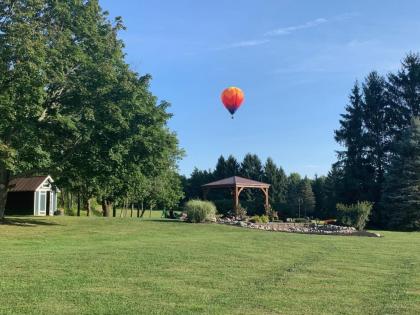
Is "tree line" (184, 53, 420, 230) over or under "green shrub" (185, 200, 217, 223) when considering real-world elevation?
over

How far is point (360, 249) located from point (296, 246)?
2.04 meters

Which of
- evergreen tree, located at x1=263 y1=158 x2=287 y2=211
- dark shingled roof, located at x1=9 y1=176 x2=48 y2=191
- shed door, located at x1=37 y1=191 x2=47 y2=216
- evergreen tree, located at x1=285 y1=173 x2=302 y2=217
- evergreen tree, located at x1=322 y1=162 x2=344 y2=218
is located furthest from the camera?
evergreen tree, located at x1=263 y1=158 x2=287 y2=211

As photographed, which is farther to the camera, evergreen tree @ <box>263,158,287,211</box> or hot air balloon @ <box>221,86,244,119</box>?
evergreen tree @ <box>263,158,287,211</box>

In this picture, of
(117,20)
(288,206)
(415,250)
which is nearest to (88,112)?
(117,20)

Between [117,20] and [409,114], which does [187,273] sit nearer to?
[117,20]

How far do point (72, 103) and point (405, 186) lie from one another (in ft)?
83.7

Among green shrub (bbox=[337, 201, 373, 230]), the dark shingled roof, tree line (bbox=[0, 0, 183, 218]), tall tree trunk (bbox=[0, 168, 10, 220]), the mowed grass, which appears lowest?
the mowed grass

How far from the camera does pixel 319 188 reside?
2365 inches

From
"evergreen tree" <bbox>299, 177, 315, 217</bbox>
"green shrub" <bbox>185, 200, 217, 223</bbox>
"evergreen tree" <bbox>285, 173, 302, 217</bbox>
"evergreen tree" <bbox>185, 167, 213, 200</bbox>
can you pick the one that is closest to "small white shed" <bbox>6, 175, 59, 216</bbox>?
"green shrub" <bbox>185, 200, 217, 223</bbox>

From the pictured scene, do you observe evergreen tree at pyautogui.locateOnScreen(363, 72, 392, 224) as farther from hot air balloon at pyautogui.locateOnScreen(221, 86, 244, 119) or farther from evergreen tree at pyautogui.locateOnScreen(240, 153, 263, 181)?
evergreen tree at pyautogui.locateOnScreen(240, 153, 263, 181)

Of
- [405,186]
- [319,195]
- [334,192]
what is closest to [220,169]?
[319,195]

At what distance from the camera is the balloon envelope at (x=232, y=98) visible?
32500 millimetres

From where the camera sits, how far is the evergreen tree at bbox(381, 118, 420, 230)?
1393 inches

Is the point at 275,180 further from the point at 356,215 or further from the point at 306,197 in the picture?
the point at 356,215
